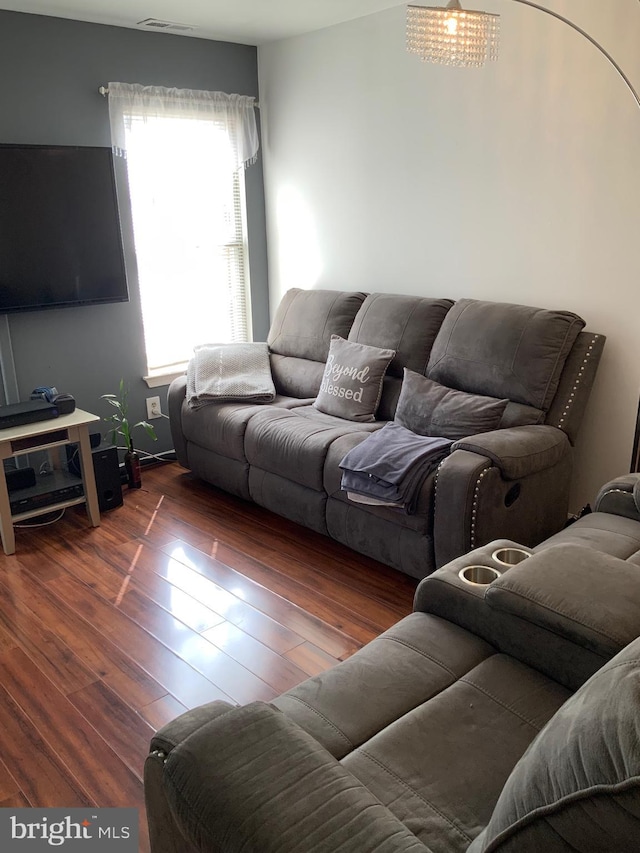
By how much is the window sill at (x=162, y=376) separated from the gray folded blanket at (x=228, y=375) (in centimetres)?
41

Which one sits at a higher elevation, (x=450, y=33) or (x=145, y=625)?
(x=450, y=33)

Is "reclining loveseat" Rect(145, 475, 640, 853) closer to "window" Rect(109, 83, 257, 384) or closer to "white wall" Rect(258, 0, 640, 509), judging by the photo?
"white wall" Rect(258, 0, 640, 509)

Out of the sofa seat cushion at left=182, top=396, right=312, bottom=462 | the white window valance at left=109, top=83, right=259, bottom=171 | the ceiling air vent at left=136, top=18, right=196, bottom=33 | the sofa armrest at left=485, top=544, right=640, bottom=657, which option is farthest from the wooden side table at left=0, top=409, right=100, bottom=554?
the sofa armrest at left=485, top=544, right=640, bottom=657

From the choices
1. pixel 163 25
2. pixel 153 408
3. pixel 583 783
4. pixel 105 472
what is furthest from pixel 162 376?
pixel 583 783

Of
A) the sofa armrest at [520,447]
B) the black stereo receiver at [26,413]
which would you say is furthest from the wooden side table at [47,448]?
the sofa armrest at [520,447]

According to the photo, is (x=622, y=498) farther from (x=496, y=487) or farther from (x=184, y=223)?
(x=184, y=223)

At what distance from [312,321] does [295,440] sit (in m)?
1.00

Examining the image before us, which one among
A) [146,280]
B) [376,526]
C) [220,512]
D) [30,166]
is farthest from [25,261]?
[376,526]

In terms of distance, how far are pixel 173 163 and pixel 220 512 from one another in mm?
2088

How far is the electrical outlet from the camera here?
4.36 metres

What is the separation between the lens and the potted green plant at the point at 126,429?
4.01m

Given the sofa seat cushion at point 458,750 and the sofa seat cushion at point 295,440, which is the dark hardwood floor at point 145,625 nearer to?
the sofa seat cushion at point 295,440

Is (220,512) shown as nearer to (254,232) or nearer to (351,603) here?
(351,603)

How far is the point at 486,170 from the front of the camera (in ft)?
11.2
